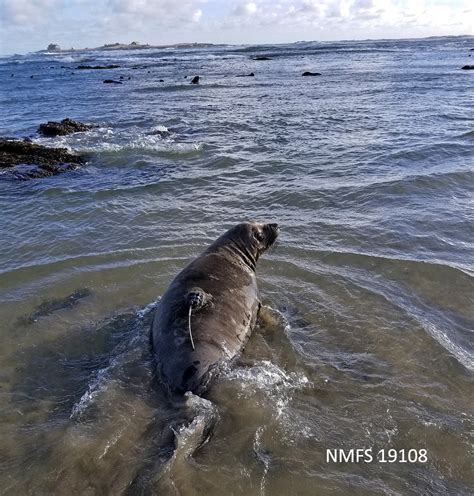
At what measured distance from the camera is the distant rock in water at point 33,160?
51.9ft

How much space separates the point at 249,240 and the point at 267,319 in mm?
1558

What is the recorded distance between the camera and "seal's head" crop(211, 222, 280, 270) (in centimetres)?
839

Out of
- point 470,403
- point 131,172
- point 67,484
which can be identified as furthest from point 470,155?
point 67,484

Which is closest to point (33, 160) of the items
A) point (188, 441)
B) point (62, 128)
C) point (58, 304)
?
point (62, 128)

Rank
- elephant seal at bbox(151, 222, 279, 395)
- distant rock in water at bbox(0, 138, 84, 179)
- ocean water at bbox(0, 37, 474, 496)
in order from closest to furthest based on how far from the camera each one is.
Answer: ocean water at bbox(0, 37, 474, 496)
elephant seal at bbox(151, 222, 279, 395)
distant rock in water at bbox(0, 138, 84, 179)

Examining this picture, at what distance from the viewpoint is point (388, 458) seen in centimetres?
500

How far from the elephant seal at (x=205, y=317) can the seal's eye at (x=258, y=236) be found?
408 mm

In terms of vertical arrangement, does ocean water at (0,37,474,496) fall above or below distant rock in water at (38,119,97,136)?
above

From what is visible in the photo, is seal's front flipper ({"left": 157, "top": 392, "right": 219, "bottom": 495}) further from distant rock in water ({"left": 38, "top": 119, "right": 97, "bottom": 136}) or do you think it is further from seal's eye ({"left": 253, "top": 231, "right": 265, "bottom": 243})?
distant rock in water ({"left": 38, "top": 119, "right": 97, "bottom": 136})

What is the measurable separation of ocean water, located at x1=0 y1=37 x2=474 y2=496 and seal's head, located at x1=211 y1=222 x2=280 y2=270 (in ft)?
1.97

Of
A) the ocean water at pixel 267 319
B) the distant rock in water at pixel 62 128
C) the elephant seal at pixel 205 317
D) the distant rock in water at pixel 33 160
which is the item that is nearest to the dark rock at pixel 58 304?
the ocean water at pixel 267 319

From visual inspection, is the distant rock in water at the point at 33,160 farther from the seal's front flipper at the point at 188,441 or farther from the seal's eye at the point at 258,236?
the seal's front flipper at the point at 188,441

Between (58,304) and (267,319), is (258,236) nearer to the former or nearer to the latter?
(267,319)

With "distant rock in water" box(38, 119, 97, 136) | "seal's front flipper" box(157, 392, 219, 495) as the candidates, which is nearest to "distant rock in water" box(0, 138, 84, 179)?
"distant rock in water" box(38, 119, 97, 136)
